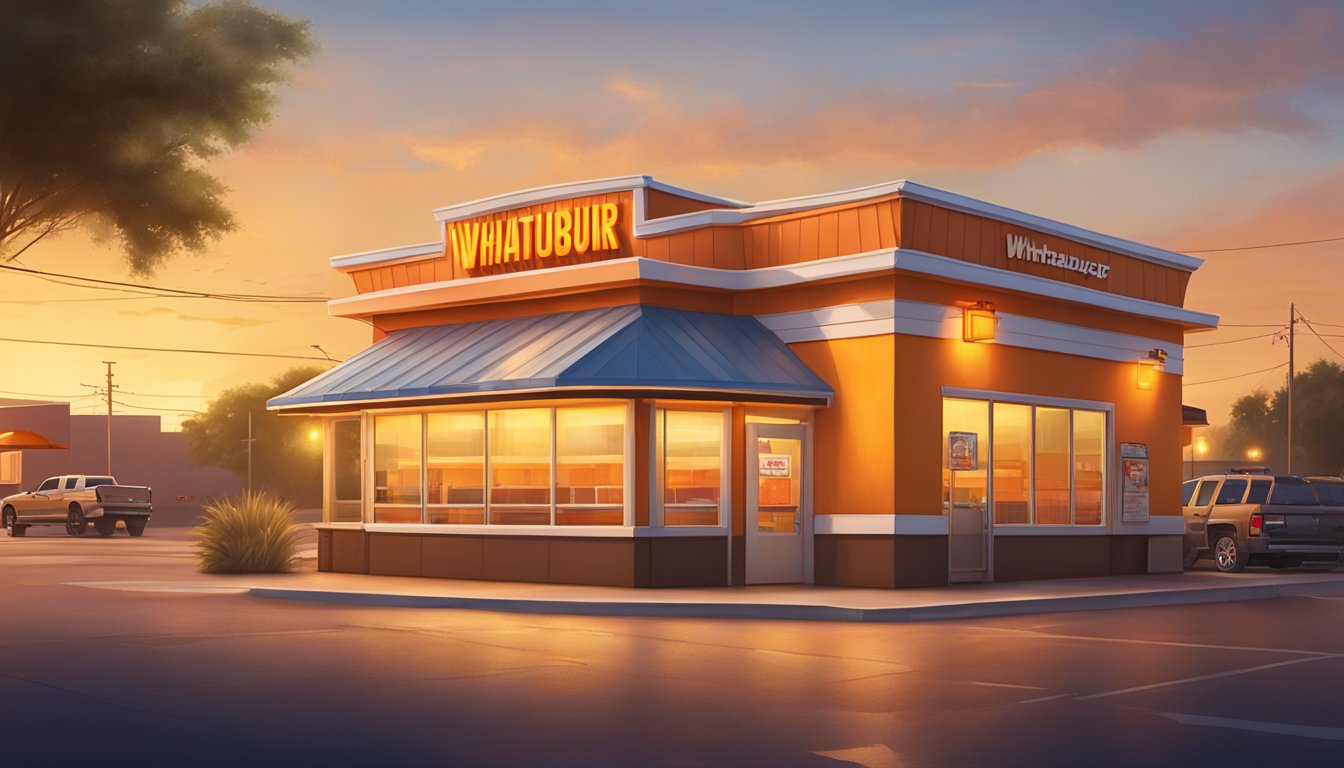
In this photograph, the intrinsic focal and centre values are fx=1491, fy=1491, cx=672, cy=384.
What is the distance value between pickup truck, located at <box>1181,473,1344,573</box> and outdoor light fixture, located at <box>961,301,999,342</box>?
8.54m

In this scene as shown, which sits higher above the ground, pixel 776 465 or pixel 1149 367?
pixel 1149 367

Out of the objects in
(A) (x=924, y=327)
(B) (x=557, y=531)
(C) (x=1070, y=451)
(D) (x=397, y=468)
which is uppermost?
(A) (x=924, y=327)

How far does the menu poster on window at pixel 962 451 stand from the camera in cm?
2367

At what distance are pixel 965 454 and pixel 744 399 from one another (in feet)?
13.1

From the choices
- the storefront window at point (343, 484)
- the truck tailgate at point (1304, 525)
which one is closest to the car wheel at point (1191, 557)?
the truck tailgate at point (1304, 525)

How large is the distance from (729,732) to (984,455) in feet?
50.6

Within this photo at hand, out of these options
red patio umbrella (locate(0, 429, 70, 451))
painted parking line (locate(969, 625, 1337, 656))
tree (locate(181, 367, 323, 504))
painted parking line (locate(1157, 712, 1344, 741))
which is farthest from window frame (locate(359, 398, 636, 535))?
tree (locate(181, 367, 323, 504))

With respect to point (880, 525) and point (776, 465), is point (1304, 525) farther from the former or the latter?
point (776, 465)

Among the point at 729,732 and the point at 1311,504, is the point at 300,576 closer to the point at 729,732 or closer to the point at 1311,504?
the point at 729,732

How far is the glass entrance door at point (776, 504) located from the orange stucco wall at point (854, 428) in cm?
30

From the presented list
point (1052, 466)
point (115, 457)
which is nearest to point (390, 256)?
point (1052, 466)

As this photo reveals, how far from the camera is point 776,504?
23.6 meters

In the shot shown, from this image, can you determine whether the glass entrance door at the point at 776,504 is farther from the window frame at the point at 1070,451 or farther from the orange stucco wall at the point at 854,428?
the window frame at the point at 1070,451

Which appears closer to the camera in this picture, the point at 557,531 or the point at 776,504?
the point at 557,531
